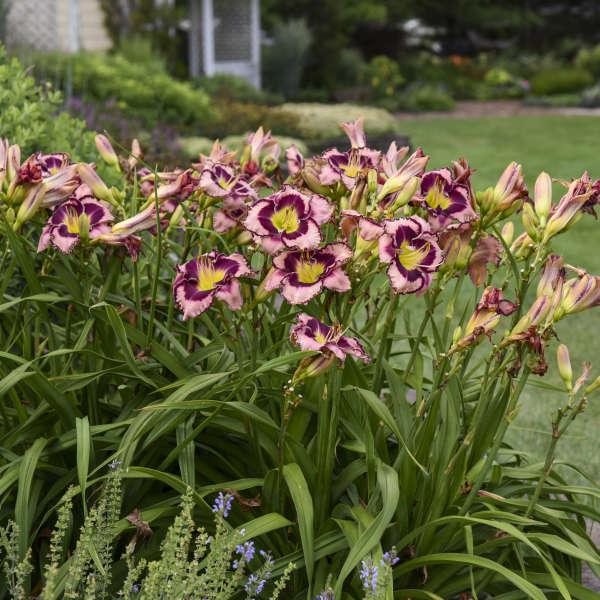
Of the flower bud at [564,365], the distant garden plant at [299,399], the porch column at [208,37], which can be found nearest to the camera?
the distant garden plant at [299,399]

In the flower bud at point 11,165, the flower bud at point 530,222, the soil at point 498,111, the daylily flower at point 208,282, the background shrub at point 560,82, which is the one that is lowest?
the soil at point 498,111

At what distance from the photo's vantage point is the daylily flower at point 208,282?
193cm

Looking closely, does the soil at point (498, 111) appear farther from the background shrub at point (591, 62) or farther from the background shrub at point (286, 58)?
the background shrub at point (591, 62)

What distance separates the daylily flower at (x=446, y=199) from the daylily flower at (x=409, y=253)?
0.15 meters

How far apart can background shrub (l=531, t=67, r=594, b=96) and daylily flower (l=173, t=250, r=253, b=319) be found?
20.2 m

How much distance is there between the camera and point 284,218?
1.95m

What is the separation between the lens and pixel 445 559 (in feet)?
6.57

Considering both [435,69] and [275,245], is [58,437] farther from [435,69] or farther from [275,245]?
[435,69]

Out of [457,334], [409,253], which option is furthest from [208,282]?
[457,334]

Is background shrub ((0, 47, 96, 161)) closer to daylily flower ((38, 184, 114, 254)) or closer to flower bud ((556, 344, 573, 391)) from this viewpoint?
daylily flower ((38, 184, 114, 254))

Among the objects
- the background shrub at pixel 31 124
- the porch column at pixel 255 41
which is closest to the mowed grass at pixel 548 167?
the background shrub at pixel 31 124

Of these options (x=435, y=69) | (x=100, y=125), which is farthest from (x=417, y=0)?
(x=100, y=125)

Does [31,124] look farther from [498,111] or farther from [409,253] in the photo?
[498,111]

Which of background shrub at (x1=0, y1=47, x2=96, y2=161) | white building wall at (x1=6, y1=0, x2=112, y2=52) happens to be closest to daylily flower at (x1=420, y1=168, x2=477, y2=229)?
background shrub at (x1=0, y1=47, x2=96, y2=161)
